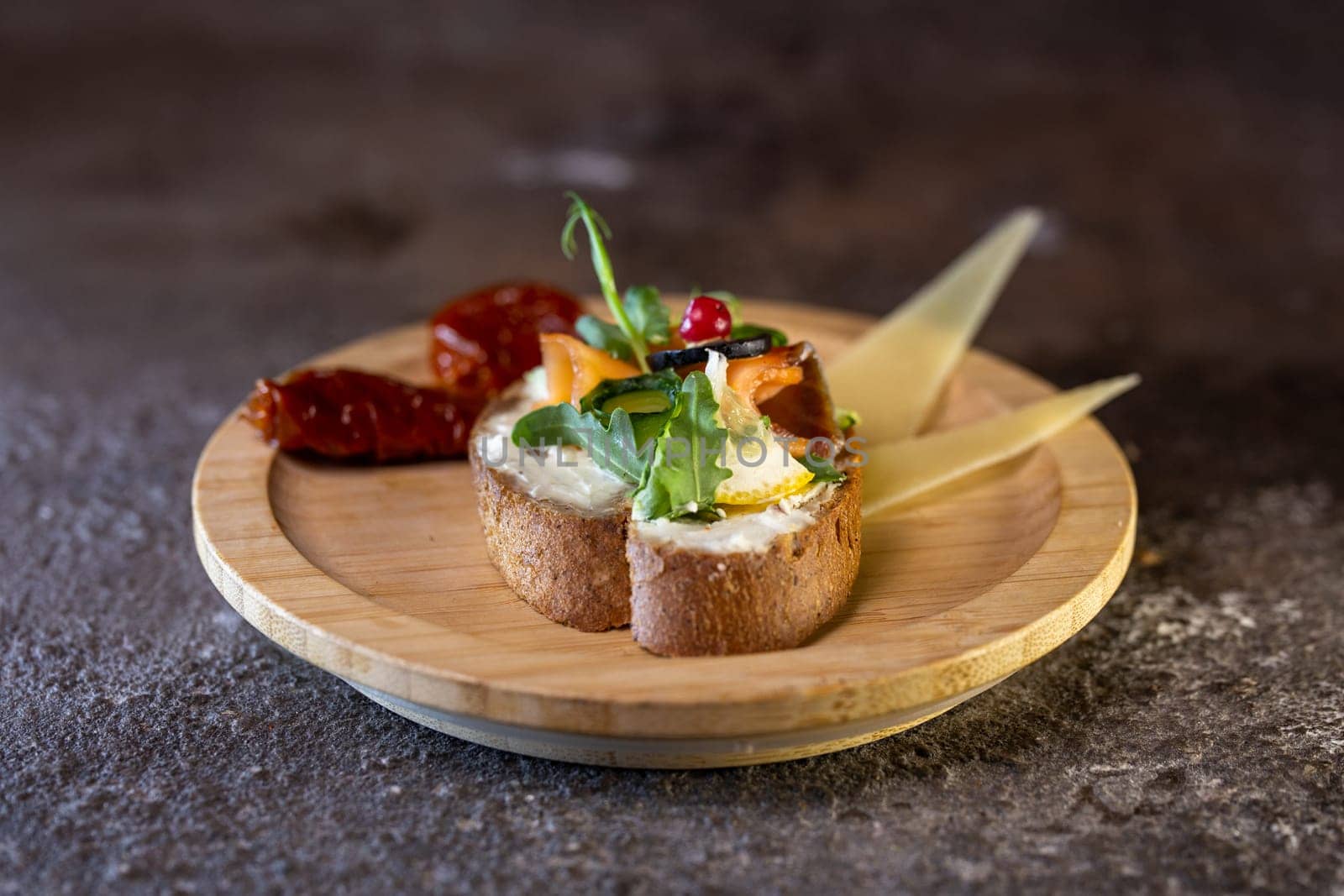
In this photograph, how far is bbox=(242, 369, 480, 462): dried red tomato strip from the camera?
14.0ft

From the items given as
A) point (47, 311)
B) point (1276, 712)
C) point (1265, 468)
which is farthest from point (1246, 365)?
point (47, 311)

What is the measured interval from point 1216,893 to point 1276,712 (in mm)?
853

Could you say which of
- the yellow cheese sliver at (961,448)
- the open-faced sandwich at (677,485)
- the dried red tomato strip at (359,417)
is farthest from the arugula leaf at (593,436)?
the yellow cheese sliver at (961,448)

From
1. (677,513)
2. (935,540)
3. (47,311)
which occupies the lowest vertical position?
(47,311)

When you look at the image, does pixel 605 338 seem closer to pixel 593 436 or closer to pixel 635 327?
pixel 635 327

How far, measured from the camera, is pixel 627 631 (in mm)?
3496

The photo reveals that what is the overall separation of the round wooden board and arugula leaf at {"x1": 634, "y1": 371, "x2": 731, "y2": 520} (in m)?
0.36

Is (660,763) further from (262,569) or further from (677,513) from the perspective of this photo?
(262,569)

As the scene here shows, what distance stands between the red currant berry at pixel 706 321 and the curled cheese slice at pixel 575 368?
20 cm

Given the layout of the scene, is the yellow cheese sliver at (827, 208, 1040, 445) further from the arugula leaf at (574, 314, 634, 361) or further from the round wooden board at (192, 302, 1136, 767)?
the arugula leaf at (574, 314, 634, 361)

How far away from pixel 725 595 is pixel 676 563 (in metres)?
0.14

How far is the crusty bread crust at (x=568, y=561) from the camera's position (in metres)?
3.44

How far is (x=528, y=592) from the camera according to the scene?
3629 mm

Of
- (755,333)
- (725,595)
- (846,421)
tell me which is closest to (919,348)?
(846,421)
